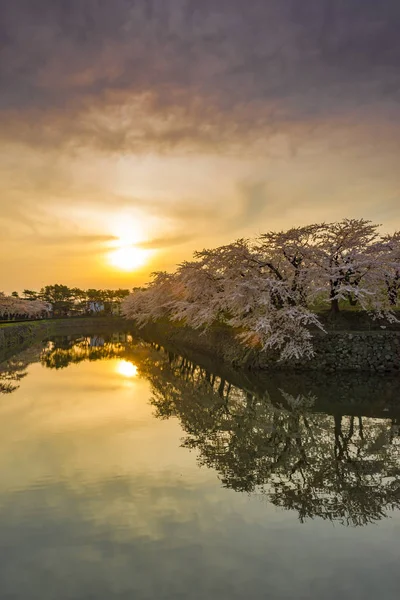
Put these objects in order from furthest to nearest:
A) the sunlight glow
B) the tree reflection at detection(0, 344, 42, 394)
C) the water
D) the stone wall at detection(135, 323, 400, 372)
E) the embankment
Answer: the embankment, the sunlight glow, the stone wall at detection(135, 323, 400, 372), the tree reflection at detection(0, 344, 42, 394), the water

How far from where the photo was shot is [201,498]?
9.04 meters

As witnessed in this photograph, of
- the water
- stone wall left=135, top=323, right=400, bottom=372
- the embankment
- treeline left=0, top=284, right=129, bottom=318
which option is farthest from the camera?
treeline left=0, top=284, right=129, bottom=318

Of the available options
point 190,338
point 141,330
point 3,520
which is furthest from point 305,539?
point 141,330

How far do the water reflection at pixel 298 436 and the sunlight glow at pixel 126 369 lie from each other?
2272mm

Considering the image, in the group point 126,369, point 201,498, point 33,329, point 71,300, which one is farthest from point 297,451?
point 71,300

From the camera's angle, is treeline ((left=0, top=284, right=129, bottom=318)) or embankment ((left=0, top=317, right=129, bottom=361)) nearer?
embankment ((left=0, top=317, right=129, bottom=361))

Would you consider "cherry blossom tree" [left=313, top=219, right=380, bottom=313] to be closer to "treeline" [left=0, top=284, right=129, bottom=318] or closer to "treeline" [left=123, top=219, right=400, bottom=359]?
"treeline" [left=123, top=219, right=400, bottom=359]

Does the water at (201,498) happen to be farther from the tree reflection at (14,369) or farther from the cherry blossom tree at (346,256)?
the cherry blossom tree at (346,256)

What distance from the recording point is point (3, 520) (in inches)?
318

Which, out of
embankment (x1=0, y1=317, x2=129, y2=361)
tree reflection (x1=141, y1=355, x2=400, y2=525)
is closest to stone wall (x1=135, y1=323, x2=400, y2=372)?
tree reflection (x1=141, y1=355, x2=400, y2=525)

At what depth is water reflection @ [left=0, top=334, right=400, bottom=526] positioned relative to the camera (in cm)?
922

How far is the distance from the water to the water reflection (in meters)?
0.05

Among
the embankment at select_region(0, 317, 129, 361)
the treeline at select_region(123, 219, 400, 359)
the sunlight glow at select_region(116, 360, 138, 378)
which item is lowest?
the sunlight glow at select_region(116, 360, 138, 378)

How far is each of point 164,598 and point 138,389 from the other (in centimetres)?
1646
